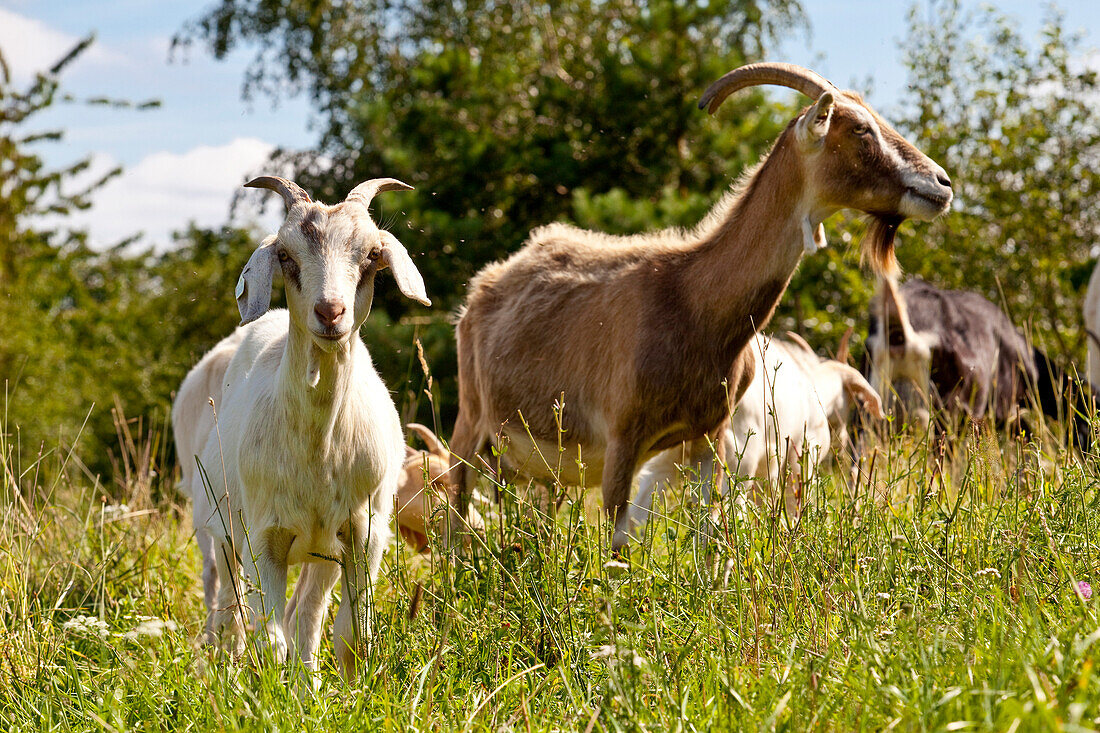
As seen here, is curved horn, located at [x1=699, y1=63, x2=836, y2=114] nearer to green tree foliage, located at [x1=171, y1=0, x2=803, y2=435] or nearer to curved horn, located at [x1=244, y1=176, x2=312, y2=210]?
curved horn, located at [x1=244, y1=176, x2=312, y2=210]

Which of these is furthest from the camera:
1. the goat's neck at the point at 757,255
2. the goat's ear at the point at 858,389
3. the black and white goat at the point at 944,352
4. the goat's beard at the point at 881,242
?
the black and white goat at the point at 944,352

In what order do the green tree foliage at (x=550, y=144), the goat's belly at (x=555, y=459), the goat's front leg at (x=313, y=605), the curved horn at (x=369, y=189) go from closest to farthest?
the curved horn at (x=369, y=189)
the goat's front leg at (x=313, y=605)
the goat's belly at (x=555, y=459)
the green tree foliage at (x=550, y=144)

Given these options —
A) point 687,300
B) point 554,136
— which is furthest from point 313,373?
point 554,136

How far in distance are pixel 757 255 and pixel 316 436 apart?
6.50 feet

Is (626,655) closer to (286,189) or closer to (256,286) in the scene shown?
(256,286)

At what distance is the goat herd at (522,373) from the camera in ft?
11.3

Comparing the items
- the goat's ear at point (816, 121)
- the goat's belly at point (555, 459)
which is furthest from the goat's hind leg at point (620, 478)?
the goat's ear at point (816, 121)

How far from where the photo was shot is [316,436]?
3566 millimetres

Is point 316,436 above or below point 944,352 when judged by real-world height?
above

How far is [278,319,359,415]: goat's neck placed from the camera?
347 centimetres

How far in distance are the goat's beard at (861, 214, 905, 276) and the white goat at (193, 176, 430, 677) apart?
6.81ft

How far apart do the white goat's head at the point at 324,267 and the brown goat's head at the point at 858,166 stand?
1.62 m

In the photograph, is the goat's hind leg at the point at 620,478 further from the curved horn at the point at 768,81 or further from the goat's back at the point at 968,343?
the goat's back at the point at 968,343

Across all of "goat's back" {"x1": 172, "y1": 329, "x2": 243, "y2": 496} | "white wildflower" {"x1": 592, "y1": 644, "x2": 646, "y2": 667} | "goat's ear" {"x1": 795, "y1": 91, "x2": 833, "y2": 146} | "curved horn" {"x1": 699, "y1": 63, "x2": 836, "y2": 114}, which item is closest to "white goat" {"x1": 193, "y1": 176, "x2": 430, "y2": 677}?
"white wildflower" {"x1": 592, "y1": 644, "x2": 646, "y2": 667}
